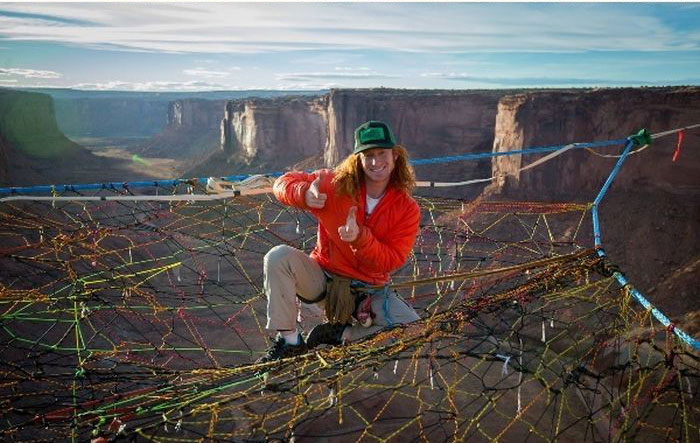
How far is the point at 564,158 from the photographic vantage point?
736 inches

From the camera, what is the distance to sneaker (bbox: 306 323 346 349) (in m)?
5.11

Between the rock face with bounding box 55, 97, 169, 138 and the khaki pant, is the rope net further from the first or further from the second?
the rock face with bounding box 55, 97, 169, 138

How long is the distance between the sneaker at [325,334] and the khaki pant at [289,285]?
354 mm

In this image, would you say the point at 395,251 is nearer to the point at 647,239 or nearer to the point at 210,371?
the point at 210,371

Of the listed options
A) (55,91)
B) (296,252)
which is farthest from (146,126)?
(296,252)

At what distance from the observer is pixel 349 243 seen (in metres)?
4.44

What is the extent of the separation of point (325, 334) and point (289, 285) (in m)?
0.84

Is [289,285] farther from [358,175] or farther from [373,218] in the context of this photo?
[358,175]

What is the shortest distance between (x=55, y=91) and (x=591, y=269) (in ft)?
467

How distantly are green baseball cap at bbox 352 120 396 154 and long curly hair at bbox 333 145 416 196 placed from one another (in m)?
0.14

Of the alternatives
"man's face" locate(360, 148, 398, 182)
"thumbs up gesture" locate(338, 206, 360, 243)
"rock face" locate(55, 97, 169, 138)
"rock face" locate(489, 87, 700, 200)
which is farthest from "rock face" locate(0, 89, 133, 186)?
"rock face" locate(55, 97, 169, 138)

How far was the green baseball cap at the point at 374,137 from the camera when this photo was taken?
4375 millimetres

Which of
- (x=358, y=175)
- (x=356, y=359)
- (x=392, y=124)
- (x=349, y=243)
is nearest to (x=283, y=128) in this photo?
(x=392, y=124)

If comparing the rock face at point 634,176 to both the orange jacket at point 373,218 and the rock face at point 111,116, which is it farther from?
the rock face at point 111,116
